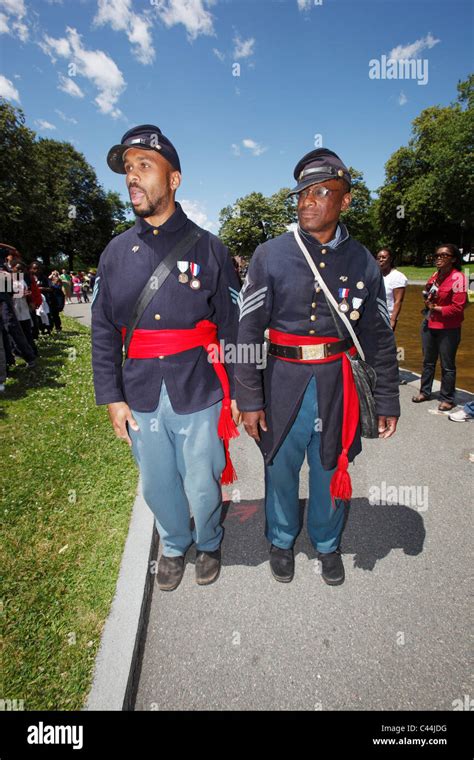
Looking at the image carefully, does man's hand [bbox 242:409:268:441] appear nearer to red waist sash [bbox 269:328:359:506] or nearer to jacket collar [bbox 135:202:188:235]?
red waist sash [bbox 269:328:359:506]

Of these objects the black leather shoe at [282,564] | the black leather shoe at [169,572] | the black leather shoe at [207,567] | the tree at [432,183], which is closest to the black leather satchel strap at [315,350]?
the black leather shoe at [282,564]

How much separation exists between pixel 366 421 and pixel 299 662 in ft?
4.73

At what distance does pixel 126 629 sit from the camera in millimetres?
2248

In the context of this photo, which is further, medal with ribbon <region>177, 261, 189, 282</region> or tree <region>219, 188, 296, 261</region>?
tree <region>219, 188, 296, 261</region>

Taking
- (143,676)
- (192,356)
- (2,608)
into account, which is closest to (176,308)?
(192,356)

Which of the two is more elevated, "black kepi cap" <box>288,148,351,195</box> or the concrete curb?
"black kepi cap" <box>288,148,351,195</box>

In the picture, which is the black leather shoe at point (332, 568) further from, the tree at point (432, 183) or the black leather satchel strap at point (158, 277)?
the tree at point (432, 183)

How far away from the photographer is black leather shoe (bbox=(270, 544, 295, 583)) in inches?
105

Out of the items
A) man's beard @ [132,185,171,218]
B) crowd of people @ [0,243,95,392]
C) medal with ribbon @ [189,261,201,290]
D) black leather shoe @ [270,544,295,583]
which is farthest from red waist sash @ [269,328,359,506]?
crowd of people @ [0,243,95,392]

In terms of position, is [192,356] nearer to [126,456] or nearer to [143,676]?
[143,676]

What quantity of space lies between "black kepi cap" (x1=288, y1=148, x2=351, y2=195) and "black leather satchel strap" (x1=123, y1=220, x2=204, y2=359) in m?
0.66

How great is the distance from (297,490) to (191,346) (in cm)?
125

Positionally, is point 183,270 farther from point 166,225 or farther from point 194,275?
point 166,225

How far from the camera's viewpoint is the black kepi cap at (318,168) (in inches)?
81.0
